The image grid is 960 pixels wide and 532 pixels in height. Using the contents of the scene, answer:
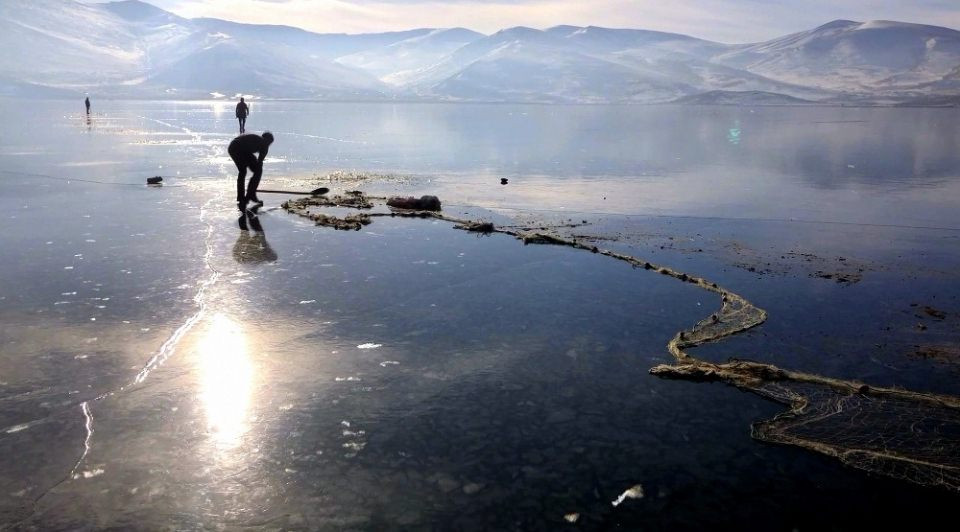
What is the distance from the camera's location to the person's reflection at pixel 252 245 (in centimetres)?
1325

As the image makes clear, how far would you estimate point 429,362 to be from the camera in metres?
8.34

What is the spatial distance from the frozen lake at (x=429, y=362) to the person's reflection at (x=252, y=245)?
102 millimetres

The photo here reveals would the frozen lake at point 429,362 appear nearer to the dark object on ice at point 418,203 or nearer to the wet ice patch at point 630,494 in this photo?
the wet ice patch at point 630,494

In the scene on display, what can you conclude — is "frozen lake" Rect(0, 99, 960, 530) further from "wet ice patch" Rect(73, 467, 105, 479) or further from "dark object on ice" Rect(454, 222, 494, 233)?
"dark object on ice" Rect(454, 222, 494, 233)

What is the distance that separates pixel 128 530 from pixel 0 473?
5.21ft

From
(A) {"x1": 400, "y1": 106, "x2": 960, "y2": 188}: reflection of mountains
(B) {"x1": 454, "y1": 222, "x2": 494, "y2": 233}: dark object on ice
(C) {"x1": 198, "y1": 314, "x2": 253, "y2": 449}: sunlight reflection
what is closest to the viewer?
(C) {"x1": 198, "y1": 314, "x2": 253, "y2": 449}: sunlight reflection

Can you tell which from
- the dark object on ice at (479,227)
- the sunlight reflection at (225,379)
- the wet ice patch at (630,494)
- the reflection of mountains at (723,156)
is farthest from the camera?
the reflection of mountains at (723,156)

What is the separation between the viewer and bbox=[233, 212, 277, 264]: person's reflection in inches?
522

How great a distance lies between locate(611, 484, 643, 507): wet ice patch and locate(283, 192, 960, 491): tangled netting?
1667 millimetres

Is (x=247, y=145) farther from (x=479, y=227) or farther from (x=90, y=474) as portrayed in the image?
(x=90, y=474)

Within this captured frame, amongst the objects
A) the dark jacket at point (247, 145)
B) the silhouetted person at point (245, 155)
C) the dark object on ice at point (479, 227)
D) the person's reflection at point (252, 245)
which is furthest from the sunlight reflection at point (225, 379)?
the dark jacket at point (247, 145)

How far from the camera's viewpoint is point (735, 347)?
30.0ft

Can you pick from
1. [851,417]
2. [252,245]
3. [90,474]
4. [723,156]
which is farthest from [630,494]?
[723,156]

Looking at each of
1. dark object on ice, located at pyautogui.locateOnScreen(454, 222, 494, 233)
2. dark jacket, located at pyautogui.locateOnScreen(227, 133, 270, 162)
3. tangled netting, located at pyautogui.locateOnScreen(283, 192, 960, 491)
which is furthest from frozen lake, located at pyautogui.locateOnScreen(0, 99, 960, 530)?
dark jacket, located at pyautogui.locateOnScreen(227, 133, 270, 162)
